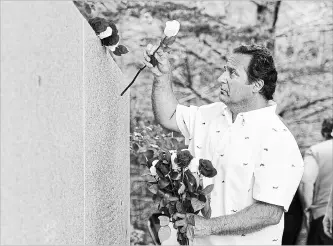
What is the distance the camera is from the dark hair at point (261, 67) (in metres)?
4.41

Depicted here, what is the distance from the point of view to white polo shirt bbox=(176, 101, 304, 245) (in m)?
4.11

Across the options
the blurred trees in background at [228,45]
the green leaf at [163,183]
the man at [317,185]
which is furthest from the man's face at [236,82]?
the blurred trees in background at [228,45]

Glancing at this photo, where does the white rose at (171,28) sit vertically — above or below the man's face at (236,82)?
above

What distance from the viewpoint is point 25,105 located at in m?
1.95

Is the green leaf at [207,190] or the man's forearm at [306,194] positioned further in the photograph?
the man's forearm at [306,194]

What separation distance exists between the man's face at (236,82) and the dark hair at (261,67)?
0.02m

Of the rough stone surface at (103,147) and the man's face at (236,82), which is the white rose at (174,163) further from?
the man's face at (236,82)

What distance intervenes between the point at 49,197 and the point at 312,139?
9730 millimetres

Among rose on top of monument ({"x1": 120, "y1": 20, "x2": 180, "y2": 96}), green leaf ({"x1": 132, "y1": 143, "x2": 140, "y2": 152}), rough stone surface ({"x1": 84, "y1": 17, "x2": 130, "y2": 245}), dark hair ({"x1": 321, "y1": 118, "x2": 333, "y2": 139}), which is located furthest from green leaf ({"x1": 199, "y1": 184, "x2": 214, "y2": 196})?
dark hair ({"x1": 321, "y1": 118, "x2": 333, "y2": 139})

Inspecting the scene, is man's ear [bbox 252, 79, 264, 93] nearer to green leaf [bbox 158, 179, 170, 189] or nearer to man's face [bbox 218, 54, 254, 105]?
man's face [bbox 218, 54, 254, 105]

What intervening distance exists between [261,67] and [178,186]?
0.80m

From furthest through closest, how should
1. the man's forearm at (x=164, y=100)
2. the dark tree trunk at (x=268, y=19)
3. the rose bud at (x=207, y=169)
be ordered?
the dark tree trunk at (x=268, y=19)
the man's forearm at (x=164, y=100)
the rose bud at (x=207, y=169)

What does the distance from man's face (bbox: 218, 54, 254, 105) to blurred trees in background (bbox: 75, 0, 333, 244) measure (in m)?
6.50

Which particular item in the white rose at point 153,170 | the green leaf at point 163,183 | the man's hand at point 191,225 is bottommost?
the man's hand at point 191,225
